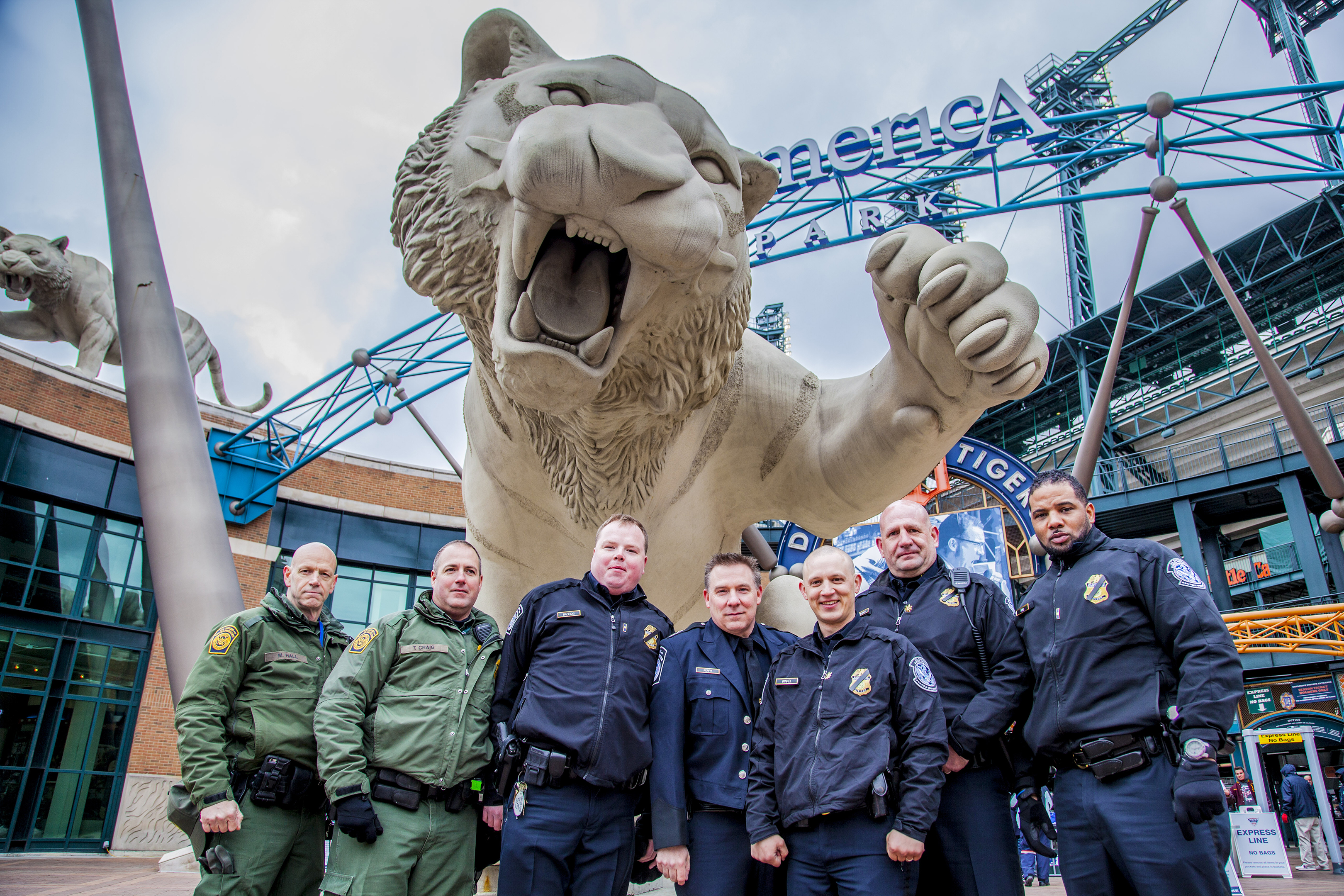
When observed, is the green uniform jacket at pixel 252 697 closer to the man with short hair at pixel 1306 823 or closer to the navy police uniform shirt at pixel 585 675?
the navy police uniform shirt at pixel 585 675

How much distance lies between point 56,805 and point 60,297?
22.2 ft

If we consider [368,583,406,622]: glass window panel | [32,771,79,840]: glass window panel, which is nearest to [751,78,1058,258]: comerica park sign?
[368,583,406,622]: glass window panel

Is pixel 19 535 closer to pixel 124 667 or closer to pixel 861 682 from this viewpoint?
pixel 124 667

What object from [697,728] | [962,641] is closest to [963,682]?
[962,641]

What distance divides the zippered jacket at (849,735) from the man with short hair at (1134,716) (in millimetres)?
288

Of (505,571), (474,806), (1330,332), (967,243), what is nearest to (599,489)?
(505,571)

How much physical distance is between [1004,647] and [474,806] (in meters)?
1.39

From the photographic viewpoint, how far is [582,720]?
1.91m

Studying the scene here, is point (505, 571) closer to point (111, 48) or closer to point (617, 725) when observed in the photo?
point (617, 725)

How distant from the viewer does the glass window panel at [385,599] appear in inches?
553

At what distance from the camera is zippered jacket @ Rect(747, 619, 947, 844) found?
183 centimetres

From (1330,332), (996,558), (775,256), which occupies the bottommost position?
(996,558)

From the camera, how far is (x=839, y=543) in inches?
521

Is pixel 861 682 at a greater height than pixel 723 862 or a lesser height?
greater
